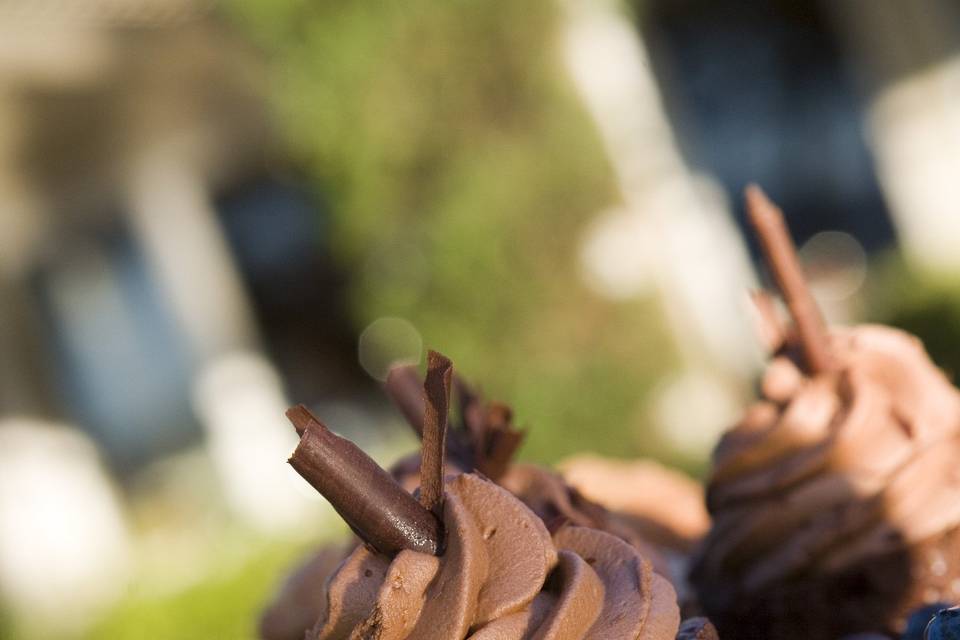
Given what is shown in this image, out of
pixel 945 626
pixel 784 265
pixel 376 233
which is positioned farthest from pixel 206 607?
pixel 945 626

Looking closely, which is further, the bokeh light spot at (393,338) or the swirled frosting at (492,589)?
the bokeh light spot at (393,338)

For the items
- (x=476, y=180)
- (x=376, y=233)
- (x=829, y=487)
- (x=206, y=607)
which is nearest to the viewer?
(x=829, y=487)

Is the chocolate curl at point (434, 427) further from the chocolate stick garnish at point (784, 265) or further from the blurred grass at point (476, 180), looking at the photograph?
the blurred grass at point (476, 180)

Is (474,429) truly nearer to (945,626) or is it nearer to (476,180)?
(945,626)

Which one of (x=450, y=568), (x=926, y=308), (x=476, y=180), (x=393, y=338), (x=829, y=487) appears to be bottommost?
(x=926, y=308)

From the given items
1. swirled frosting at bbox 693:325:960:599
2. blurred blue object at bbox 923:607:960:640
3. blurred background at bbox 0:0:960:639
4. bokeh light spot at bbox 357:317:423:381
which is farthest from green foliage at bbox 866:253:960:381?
blurred blue object at bbox 923:607:960:640

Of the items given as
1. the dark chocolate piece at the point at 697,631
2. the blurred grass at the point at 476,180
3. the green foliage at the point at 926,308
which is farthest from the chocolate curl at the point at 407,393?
the blurred grass at the point at 476,180

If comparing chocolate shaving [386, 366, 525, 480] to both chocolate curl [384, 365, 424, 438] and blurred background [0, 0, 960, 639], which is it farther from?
blurred background [0, 0, 960, 639]
